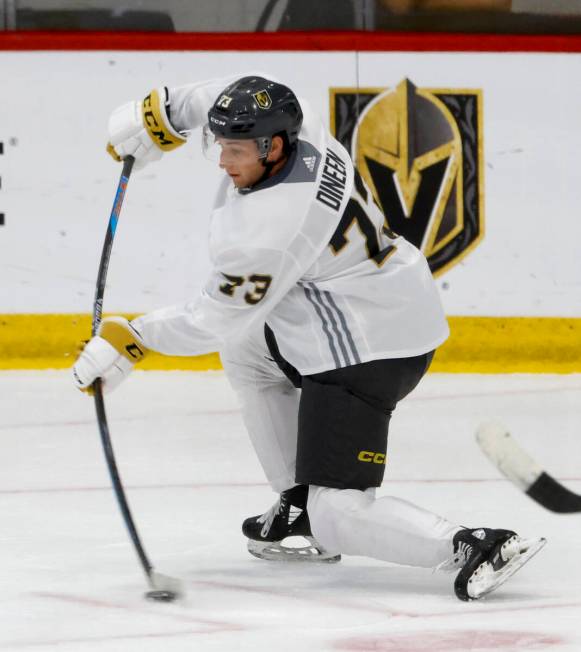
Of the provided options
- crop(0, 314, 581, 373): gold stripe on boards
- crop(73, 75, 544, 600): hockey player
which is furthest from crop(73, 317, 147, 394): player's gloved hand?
crop(0, 314, 581, 373): gold stripe on boards

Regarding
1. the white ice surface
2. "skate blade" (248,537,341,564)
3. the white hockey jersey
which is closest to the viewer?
the white ice surface

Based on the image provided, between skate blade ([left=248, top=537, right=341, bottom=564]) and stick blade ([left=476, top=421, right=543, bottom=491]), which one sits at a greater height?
stick blade ([left=476, top=421, right=543, bottom=491])

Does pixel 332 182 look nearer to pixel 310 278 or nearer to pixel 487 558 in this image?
pixel 310 278

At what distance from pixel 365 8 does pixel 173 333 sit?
2724mm

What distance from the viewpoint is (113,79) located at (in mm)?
4941

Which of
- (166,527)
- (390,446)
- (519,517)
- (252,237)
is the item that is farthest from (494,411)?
(252,237)

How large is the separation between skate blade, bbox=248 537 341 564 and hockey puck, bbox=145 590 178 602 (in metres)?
0.38

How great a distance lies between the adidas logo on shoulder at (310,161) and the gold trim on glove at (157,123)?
0.47 metres

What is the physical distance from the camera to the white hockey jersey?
96.8 inches

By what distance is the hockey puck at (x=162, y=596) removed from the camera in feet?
8.32

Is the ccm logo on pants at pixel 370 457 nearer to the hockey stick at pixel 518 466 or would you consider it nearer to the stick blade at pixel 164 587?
the hockey stick at pixel 518 466

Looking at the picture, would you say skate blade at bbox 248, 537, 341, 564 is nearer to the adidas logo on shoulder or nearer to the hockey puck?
the hockey puck

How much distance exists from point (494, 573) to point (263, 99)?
0.86 metres

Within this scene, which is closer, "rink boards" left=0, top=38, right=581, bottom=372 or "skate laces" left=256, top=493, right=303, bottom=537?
"skate laces" left=256, top=493, right=303, bottom=537
